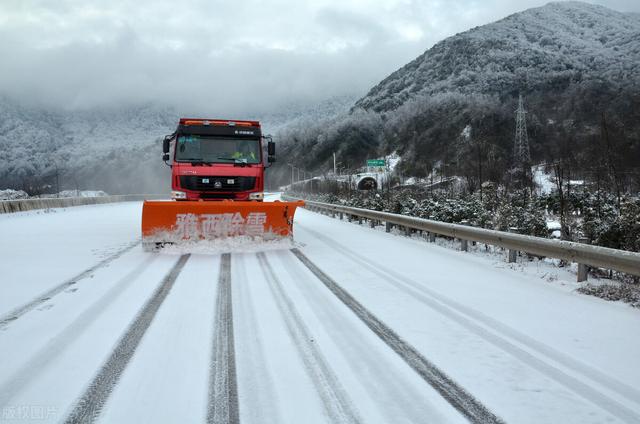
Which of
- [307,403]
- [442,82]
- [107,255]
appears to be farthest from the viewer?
[442,82]

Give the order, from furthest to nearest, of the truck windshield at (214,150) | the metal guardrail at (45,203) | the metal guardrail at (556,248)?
the metal guardrail at (45,203), the truck windshield at (214,150), the metal guardrail at (556,248)

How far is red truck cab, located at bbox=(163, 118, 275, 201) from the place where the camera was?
33.9ft

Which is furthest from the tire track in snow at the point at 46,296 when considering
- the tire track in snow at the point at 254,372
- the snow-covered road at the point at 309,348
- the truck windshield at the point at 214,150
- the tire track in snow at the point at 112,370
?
the truck windshield at the point at 214,150

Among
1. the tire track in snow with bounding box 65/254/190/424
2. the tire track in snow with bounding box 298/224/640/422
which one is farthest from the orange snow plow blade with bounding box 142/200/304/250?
the tire track in snow with bounding box 298/224/640/422

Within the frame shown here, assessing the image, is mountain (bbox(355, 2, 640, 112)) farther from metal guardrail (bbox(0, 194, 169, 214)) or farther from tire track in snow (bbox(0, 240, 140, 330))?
tire track in snow (bbox(0, 240, 140, 330))

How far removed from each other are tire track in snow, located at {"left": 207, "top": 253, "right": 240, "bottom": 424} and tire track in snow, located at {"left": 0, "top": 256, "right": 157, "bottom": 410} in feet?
3.82

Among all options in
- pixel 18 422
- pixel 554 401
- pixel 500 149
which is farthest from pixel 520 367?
pixel 500 149

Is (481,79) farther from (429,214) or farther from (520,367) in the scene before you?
(520,367)

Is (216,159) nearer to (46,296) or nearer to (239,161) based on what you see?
(239,161)

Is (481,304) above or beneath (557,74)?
beneath

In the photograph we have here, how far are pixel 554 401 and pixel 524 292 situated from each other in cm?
311

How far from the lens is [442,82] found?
159 metres

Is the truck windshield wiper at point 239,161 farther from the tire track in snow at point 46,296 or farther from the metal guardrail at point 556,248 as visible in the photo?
the metal guardrail at point 556,248

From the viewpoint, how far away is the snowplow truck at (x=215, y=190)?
28.6 ft
